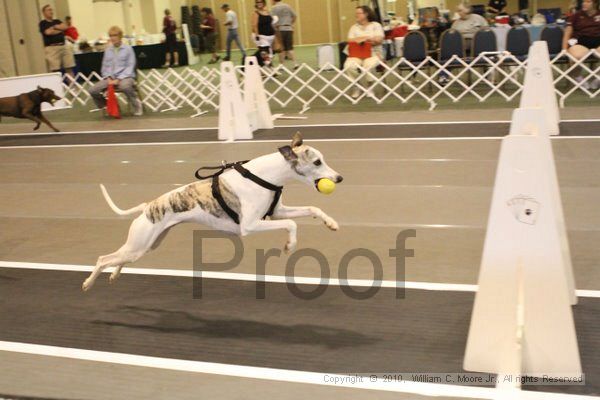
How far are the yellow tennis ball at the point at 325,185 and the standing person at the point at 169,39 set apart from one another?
795 inches

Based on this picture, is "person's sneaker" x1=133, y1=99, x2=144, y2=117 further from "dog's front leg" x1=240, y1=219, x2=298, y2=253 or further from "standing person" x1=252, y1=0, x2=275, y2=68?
"dog's front leg" x1=240, y1=219, x2=298, y2=253

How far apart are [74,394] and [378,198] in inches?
157

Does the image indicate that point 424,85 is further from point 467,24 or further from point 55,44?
Result: point 55,44

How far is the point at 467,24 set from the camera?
13.3 meters

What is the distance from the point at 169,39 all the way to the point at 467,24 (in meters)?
12.7

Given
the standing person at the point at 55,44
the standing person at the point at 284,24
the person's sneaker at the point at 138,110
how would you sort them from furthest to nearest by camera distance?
the standing person at the point at 284,24 → the standing person at the point at 55,44 → the person's sneaker at the point at 138,110

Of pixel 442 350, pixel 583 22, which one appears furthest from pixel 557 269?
pixel 583 22

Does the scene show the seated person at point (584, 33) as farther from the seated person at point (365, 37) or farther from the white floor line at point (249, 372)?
the white floor line at point (249, 372)

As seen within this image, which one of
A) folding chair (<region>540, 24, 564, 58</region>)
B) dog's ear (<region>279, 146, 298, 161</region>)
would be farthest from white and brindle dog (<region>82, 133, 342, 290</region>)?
folding chair (<region>540, 24, 564, 58</region>)

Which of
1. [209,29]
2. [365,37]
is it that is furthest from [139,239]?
[209,29]

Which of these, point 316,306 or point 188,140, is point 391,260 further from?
point 188,140

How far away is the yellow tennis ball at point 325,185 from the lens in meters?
3.88

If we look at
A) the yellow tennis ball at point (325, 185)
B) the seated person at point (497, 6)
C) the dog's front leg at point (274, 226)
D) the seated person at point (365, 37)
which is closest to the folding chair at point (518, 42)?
the seated person at point (365, 37)

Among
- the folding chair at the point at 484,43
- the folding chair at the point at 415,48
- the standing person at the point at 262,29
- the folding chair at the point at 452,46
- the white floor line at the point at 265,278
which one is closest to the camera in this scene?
the white floor line at the point at 265,278
